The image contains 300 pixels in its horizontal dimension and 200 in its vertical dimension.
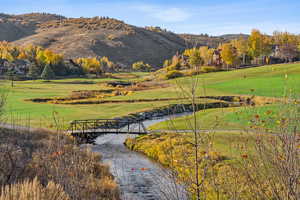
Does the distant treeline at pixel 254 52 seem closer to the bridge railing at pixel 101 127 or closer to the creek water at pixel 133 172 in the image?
the bridge railing at pixel 101 127

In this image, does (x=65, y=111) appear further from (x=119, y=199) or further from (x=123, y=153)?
(x=119, y=199)

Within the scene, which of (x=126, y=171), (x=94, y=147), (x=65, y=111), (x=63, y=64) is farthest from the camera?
(x=63, y=64)

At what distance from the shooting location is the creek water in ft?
49.4

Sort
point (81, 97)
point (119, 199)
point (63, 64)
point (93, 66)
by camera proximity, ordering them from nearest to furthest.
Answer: point (119, 199)
point (81, 97)
point (63, 64)
point (93, 66)

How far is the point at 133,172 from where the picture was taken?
70.2 feet

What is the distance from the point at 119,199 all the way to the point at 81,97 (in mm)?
51818

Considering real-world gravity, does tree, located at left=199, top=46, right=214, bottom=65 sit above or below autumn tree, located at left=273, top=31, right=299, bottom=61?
below

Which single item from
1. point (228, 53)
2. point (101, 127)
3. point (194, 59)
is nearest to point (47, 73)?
point (228, 53)

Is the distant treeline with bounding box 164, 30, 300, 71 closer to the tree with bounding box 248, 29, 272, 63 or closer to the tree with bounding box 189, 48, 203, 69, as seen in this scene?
the tree with bounding box 248, 29, 272, 63

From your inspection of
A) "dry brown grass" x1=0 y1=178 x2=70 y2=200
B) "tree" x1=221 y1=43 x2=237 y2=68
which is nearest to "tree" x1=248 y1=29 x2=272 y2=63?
"tree" x1=221 y1=43 x2=237 y2=68

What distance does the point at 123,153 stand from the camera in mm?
27516

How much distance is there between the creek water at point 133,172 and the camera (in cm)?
1506

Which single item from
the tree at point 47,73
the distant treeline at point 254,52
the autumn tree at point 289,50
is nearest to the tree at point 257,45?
the distant treeline at point 254,52

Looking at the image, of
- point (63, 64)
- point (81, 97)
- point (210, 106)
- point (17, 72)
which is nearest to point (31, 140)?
point (210, 106)
